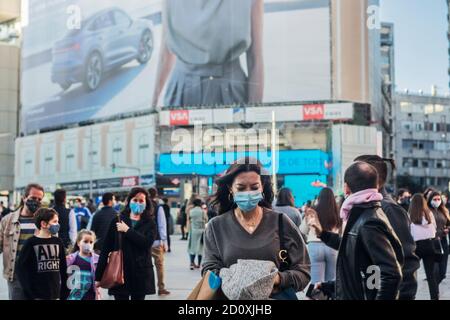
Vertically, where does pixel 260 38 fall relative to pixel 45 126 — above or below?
above

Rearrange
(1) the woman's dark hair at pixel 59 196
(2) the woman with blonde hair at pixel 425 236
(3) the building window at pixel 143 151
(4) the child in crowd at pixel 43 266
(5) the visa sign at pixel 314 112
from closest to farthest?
(4) the child in crowd at pixel 43 266
(2) the woman with blonde hair at pixel 425 236
(1) the woman's dark hair at pixel 59 196
(5) the visa sign at pixel 314 112
(3) the building window at pixel 143 151

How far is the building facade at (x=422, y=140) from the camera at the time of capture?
92375mm

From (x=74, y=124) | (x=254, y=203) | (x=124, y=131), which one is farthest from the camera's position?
(x=74, y=124)

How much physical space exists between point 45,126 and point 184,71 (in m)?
17.9

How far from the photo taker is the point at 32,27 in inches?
2817

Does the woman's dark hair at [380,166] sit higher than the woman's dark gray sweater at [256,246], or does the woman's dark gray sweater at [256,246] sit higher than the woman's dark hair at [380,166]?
the woman's dark hair at [380,166]

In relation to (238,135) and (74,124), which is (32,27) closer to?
(74,124)

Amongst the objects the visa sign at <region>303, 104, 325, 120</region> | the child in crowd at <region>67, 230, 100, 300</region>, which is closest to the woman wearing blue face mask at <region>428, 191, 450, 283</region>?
the child in crowd at <region>67, 230, 100, 300</region>

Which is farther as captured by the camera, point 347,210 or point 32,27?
point 32,27

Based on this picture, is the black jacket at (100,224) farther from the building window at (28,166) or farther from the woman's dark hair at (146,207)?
the building window at (28,166)

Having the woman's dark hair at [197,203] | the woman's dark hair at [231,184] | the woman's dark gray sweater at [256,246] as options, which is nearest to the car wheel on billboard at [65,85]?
the woman's dark hair at [197,203]

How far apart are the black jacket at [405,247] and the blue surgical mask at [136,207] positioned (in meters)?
3.74
